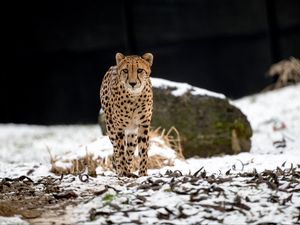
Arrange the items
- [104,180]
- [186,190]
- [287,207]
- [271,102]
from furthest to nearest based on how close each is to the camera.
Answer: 1. [271,102]
2. [104,180]
3. [186,190]
4. [287,207]

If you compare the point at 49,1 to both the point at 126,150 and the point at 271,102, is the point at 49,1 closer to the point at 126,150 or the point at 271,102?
the point at 271,102

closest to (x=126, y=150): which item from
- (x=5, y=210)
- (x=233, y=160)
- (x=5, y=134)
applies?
(x=233, y=160)

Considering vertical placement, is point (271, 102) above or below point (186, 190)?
above

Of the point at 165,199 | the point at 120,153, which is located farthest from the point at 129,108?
the point at 165,199

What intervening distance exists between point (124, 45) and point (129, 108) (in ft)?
26.6

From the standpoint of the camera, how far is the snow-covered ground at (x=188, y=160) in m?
4.88

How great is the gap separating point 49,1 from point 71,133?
3602 mm

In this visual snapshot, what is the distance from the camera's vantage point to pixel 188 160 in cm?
897

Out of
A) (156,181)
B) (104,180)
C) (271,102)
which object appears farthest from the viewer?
(271,102)

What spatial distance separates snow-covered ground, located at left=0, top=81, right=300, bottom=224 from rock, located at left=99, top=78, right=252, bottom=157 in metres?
0.15

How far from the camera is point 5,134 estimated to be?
14.0m

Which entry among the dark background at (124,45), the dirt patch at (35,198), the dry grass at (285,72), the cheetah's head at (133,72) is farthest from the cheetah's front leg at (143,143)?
the dark background at (124,45)

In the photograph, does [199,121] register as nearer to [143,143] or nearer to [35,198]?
[143,143]

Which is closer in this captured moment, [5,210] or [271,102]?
[5,210]
